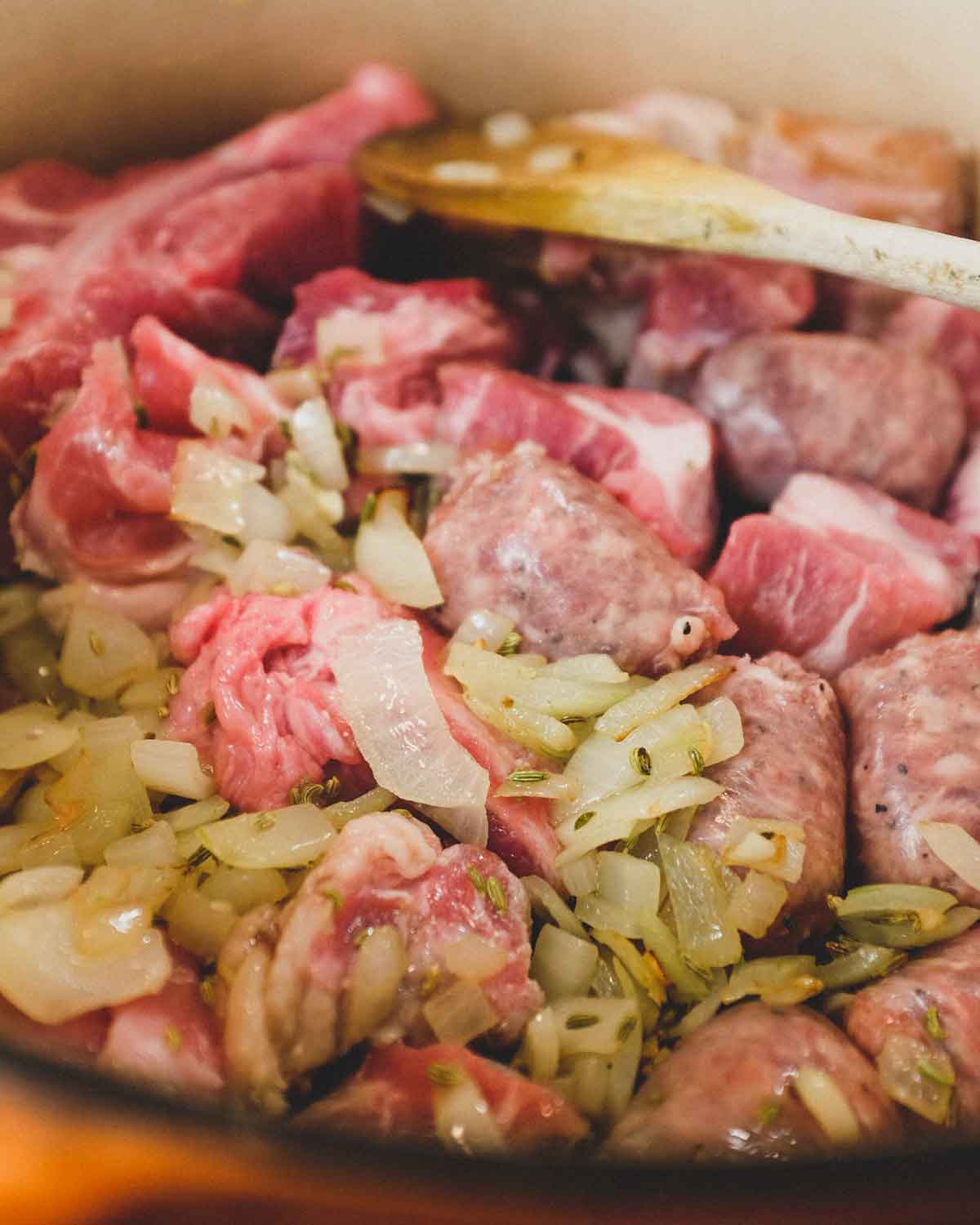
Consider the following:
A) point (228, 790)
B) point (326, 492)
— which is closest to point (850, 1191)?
point (228, 790)

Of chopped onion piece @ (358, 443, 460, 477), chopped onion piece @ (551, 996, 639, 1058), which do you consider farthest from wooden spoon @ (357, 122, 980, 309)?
chopped onion piece @ (551, 996, 639, 1058)

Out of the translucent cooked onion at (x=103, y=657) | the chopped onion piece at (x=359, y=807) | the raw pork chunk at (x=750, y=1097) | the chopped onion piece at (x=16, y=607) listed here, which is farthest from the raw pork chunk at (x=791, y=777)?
the chopped onion piece at (x=16, y=607)

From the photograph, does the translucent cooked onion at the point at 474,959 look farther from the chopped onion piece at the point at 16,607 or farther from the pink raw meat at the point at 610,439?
the chopped onion piece at the point at 16,607

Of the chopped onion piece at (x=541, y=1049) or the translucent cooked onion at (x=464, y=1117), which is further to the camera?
the chopped onion piece at (x=541, y=1049)

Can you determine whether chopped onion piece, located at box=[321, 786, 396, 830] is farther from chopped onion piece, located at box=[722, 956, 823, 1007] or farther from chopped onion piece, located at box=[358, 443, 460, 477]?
chopped onion piece, located at box=[358, 443, 460, 477]

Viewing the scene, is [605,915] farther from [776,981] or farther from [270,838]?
[270,838]
